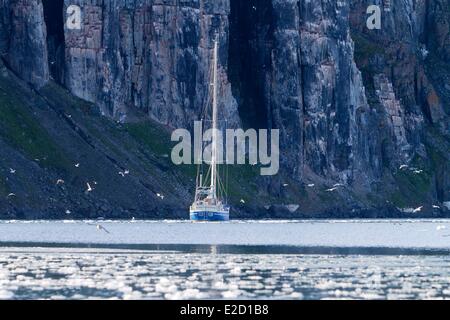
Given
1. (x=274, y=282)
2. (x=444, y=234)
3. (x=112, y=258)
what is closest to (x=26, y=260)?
(x=112, y=258)

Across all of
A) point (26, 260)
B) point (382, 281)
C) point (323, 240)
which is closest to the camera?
point (382, 281)

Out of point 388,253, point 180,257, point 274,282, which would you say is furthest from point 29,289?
point 388,253

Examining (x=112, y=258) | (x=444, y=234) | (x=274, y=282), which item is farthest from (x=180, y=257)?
(x=444, y=234)

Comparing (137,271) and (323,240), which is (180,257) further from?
(323,240)

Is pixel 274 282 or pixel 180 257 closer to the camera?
pixel 274 282

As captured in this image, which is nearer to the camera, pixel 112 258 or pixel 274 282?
pixel 274 282
